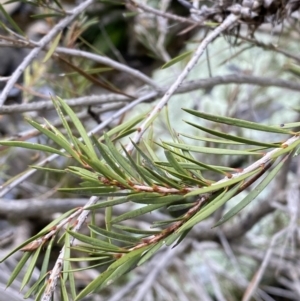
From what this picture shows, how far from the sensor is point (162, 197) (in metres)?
0.25

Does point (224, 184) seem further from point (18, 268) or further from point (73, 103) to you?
point (73, 103)

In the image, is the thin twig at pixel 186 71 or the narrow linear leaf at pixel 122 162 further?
the thin twig at pixel 186 71

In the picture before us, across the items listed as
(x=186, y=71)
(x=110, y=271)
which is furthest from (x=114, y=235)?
(x=186, y=71)

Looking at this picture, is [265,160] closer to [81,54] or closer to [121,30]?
[81,54]

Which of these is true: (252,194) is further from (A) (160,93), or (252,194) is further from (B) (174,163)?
(A) (160,93)

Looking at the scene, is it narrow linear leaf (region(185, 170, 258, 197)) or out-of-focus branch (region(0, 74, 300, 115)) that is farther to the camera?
out-of-focus branch (region(0, 74, 300, 115))

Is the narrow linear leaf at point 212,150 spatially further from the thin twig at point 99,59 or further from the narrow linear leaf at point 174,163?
the thin twig at point 99,59

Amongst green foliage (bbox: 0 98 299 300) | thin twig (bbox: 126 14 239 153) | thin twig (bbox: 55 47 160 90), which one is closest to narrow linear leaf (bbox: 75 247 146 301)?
green foliage (bbox: 0 98 299 300)

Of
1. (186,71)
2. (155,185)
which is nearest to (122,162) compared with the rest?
(155,185)

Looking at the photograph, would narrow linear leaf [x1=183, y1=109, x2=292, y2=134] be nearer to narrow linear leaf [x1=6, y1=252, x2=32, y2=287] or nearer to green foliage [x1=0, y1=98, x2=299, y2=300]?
green foliage [x1=0, y1=98, x2=299, y2=300]

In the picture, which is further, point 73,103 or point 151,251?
point 73,103

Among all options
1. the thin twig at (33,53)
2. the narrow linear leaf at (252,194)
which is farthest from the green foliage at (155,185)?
the thin twig at (33,53)

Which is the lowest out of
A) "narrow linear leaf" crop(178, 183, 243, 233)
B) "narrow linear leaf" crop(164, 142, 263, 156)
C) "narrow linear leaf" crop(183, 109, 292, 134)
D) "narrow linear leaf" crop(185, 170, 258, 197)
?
"narrow linear leaf" crop(178, 183, 243, 233)

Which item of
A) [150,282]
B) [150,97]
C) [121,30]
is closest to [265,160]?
[150,97]
